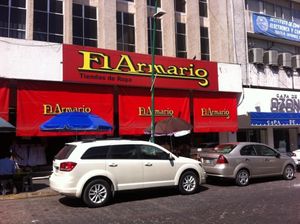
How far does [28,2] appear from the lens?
1819cm

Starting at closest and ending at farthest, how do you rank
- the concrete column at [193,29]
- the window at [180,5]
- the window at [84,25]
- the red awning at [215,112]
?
the red awning at [215,112]
the window at [84,25]
the concrete column at [193,29]
the window at [180,5]

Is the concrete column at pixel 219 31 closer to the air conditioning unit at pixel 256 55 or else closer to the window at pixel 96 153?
the air conditioning unit at pixel 256 55

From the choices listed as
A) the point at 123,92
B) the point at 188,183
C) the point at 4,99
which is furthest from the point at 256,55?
the point at 4,99

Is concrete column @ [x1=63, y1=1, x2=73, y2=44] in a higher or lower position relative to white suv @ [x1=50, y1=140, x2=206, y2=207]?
higher

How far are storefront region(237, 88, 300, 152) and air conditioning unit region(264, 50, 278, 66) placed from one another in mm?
2110

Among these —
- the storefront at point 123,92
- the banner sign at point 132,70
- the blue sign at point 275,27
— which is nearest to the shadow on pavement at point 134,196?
the storefront at point 123,92

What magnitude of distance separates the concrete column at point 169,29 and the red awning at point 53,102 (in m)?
6.01

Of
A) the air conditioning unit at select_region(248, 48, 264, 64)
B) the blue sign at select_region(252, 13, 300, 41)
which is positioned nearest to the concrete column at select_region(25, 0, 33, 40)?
the air conditioning unit at select_region(248, 48, 264, 64)

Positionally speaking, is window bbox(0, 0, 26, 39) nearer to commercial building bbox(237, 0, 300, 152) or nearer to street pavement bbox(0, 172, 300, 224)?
street pavement bbox(0, 172, 300, 224)

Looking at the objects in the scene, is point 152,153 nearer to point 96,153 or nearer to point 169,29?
point 96,153

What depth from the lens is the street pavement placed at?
8.44m

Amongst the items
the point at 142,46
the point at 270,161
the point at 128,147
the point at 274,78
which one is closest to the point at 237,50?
the point at 274,78

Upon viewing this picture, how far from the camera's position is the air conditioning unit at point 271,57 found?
78.5 feet

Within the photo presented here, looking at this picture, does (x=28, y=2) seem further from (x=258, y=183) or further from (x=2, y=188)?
(x=258, y=183)
